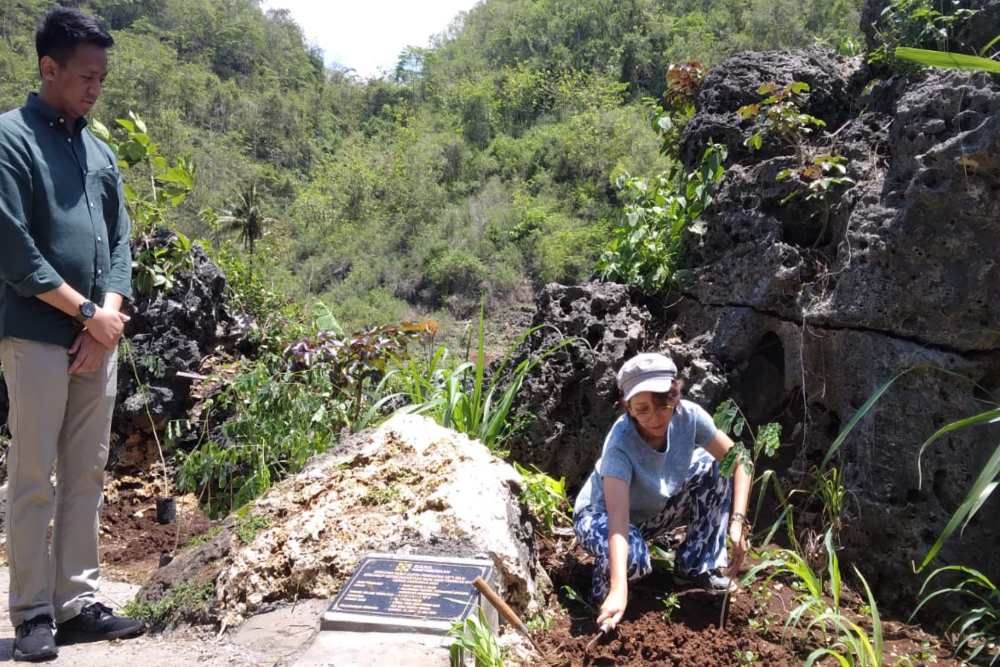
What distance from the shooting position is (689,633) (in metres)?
2.74

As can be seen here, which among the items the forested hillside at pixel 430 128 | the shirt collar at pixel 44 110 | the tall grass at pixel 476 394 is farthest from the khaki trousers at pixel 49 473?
the forested hillside at pixel 430 128

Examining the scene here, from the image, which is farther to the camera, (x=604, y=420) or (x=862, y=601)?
(x=604, y=420)

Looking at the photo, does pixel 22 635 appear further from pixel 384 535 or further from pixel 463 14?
pixel 463 14

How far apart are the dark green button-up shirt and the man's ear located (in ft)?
0.31

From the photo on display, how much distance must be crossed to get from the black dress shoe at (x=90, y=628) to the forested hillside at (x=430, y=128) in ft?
33.6

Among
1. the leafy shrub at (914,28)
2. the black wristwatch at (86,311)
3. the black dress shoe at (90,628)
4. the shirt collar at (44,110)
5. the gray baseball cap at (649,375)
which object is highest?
the leafy shrub at (914,28)

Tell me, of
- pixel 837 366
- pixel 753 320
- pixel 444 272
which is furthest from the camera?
pixel 444 272

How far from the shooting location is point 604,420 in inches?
172

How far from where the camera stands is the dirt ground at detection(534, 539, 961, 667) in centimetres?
263

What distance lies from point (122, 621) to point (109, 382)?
834mm

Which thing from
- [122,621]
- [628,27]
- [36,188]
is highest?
[628,27]

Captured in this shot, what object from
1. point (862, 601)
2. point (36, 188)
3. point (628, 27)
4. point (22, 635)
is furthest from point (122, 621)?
point (628, 27)

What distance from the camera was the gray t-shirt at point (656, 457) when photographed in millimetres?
3023

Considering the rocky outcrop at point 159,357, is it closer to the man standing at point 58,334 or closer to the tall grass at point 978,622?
the man standing at point 58,334
